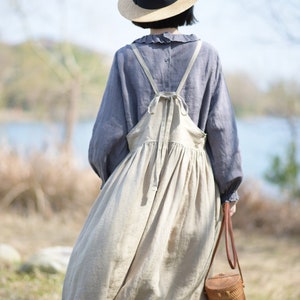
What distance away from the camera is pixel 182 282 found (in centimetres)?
241

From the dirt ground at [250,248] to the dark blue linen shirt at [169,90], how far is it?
2234mm

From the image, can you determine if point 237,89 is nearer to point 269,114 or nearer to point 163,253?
point 269,114

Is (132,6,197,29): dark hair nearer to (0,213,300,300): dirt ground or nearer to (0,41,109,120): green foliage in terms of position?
(0,213,300,300): dirt ground

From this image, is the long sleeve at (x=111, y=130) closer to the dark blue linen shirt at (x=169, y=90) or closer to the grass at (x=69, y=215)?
the dark blue linen shirt at (x=169, y=90)

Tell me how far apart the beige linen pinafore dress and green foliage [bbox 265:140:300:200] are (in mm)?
5405

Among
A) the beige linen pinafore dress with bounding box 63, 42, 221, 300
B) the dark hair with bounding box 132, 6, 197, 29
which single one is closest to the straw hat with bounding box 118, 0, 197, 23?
the dark hair with bounding box 132, 6, 197, 29

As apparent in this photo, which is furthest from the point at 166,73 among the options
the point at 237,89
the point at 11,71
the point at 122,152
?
the point at 11,71

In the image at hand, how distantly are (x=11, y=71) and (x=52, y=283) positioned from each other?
9.33 meters

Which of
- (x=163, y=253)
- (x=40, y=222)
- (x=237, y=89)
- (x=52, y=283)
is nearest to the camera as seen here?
(x=163, y=253)

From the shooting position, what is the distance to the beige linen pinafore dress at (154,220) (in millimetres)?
2361

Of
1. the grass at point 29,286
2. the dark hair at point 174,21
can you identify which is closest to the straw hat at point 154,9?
the dark hair at point 174,21

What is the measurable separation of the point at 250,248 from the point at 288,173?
1.68 meters

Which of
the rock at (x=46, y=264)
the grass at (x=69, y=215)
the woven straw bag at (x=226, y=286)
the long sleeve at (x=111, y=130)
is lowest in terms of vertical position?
the grass at (x=69, y=215)

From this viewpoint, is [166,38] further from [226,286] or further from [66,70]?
[66,70]
